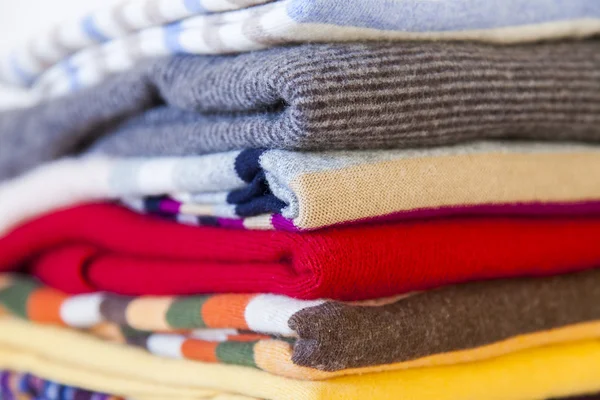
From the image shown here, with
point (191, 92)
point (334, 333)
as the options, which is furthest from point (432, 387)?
point (191, 92)

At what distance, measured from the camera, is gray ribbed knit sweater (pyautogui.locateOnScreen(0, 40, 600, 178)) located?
430mm

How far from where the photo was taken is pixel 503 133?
537mm

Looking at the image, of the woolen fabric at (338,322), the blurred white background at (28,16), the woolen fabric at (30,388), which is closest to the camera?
the woolen fabric at (338,322)

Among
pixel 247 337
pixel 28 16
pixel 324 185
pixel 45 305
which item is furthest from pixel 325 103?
pixel 28 16

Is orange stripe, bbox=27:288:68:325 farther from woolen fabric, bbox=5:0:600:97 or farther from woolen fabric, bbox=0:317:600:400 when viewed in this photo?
woolen fabric, bbox=5:0:600:97

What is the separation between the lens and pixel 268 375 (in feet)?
1.46

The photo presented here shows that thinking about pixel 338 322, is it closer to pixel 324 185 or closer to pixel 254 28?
pixel 324 185

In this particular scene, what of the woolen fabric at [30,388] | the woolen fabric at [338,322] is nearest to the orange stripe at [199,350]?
the woolen fabric at [338,322]

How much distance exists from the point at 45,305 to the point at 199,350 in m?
0.16

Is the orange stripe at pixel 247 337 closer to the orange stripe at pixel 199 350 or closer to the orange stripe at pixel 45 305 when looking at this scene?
the orange stripe at pixel 199 350

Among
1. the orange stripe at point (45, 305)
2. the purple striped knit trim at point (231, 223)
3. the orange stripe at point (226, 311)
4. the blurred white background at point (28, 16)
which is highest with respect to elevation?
the blurred white background at point (28, 16)

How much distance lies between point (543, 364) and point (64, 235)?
37cm

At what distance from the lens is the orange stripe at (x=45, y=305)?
578 mm

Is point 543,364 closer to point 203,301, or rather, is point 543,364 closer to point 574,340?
point 574,340
